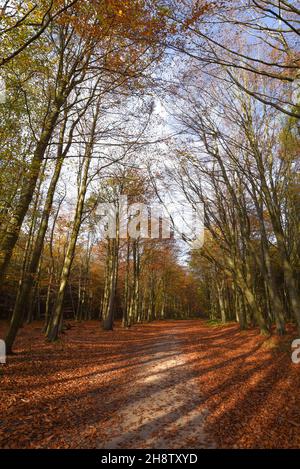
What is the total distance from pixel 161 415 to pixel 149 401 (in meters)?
0.74

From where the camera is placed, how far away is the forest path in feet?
13.0

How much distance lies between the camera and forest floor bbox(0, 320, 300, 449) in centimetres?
403

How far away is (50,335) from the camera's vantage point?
38.7 ft

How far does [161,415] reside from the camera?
Answer: 192 inches

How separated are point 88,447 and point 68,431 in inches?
22.9

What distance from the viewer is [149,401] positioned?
18.3 feet

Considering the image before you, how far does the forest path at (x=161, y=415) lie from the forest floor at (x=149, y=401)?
16 mm

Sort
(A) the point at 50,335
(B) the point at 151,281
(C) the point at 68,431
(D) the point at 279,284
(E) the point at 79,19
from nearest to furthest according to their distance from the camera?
(C) the point at 68,431 < (E) the point at 79,19 < (A) the point at 50,335 < (D) the point at 279,284 < (B) the point at 151,281

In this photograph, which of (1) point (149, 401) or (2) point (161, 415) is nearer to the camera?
(2) point (161, 415)

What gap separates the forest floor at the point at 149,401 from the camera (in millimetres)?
4031

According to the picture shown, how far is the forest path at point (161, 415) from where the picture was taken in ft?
13.0

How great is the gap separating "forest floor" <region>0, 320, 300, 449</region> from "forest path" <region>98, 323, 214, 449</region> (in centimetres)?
2

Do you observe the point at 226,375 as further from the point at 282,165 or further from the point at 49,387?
the point at 282,165
